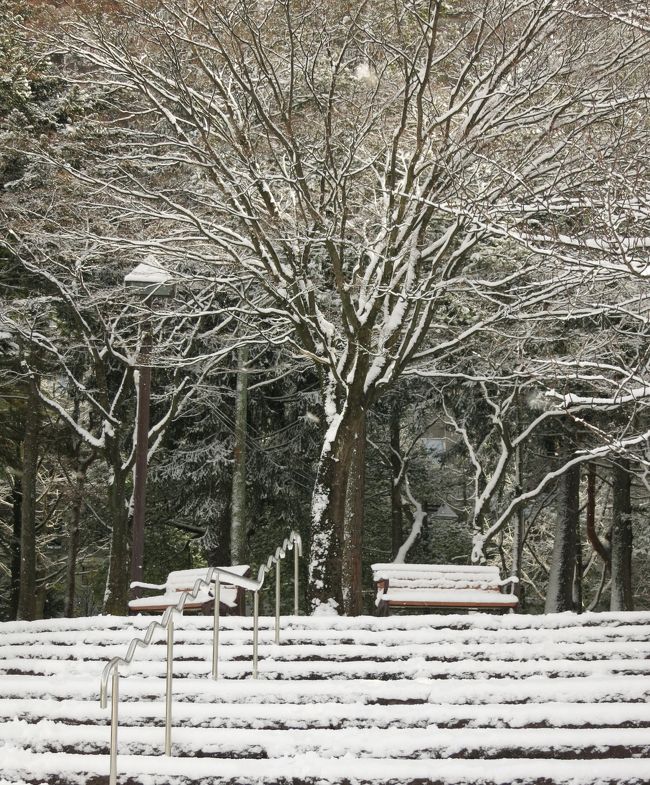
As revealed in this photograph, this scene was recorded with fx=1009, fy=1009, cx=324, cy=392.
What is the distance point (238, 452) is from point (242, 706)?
12.9 m

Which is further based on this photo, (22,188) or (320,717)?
(22,188)

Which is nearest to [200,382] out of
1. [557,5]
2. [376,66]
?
[376,66]

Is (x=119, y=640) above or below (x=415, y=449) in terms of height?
below

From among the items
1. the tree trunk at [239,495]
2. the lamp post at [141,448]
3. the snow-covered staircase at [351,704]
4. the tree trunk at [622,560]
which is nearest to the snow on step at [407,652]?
the snow-covered staircase at [351,704]

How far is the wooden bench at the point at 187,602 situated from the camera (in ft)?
38.5

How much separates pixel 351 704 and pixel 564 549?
14370 millimetres

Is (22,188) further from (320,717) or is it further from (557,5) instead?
(320,717)

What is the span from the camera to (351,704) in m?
7.07

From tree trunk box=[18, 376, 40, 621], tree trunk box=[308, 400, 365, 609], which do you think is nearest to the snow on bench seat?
tree trunk box=[308, 400, 365, 609]

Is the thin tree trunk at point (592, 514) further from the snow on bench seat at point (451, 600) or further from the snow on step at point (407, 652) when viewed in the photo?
the snow on step at point (407, 652)

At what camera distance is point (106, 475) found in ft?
94.3

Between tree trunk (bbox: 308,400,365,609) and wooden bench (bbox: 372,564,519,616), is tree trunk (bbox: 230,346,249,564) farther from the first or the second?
tree trunk (bbox: 308,400,365,609)

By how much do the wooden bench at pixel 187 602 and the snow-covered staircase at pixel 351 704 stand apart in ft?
7.38

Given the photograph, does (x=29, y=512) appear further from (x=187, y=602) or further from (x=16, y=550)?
(x=187, y=602)
